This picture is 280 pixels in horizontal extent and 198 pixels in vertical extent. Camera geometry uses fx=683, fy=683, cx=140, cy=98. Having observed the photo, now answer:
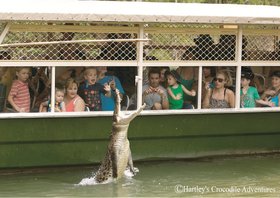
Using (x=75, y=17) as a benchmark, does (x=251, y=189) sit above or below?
below

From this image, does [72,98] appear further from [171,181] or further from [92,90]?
[171,181]

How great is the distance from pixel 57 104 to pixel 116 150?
3.45 feet

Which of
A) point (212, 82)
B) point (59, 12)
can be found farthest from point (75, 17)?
point (212, 82)

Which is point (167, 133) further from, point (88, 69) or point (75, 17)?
point (75, 17)

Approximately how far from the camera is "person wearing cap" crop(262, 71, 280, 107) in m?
10.0

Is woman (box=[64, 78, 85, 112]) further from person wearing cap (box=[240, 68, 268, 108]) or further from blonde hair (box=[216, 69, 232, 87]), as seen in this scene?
person wearing cap (box=[240, 68, 268, 108])

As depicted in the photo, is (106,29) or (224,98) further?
(224,98)

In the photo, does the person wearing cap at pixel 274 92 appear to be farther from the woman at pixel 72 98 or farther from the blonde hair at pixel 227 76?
the woman at pixel 72 98

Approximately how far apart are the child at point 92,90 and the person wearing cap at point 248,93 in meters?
2.01

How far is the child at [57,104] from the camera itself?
8.88m

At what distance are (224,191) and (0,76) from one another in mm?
3163

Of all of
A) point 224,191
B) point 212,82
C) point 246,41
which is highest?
point 246,41

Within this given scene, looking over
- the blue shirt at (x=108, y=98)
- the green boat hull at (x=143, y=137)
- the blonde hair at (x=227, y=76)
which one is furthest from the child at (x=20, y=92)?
the blonde hair at (x=227, y=76)

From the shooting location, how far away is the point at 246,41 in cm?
981
